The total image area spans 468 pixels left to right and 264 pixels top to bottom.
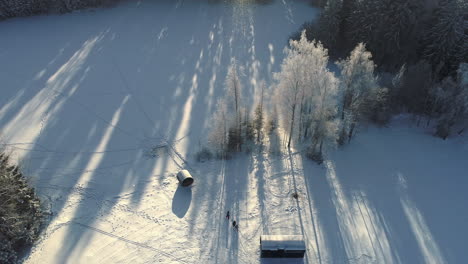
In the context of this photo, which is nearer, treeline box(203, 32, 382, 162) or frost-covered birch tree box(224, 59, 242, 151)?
treeline box(203, 32, 382, 162)

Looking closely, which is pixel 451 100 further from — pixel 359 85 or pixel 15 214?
pixel 15 214

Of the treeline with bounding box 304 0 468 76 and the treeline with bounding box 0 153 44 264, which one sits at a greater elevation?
the treeline with bounding box 304 0 468 76

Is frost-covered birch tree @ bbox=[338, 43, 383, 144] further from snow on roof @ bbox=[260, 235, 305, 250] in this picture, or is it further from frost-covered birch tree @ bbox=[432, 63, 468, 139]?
snow on roof @ bbox=[260, 235, 305, 250]

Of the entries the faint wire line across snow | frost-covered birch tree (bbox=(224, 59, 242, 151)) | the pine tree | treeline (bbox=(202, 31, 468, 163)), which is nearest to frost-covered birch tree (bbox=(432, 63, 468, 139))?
treeline (bbox=(202, 31, 468, 163))

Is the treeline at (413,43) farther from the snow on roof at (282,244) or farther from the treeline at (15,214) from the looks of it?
the treeline at (15,214)

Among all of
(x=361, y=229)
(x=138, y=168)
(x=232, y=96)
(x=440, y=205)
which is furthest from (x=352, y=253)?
(x=138, y=168)

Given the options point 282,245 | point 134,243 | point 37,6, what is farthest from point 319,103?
point 37,6

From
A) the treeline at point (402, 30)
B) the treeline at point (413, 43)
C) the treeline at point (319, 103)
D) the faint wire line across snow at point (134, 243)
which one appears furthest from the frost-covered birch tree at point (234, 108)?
the treeline at point (402, 30)
